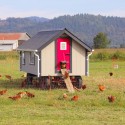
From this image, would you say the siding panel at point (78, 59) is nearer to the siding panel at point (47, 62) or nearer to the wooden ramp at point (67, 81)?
the wooden ramp at point (67, 81)

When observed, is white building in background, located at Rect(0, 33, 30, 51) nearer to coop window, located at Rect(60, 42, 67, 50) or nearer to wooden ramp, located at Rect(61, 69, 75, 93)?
coop window, located at Rect(60, 42, 67, 50)

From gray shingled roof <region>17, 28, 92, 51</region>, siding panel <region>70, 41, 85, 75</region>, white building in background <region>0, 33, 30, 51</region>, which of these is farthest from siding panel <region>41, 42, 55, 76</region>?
white building in background <region>0, 33, 30, 51</region>

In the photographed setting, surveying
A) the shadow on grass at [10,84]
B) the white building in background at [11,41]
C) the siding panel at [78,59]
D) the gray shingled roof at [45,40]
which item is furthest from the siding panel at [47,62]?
the white building in background at [11,41]

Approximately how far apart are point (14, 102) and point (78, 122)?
15.0ft

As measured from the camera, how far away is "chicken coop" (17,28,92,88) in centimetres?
2333

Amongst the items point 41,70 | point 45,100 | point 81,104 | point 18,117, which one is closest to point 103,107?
point 81,104

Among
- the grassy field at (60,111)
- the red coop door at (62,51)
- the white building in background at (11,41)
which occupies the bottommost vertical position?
the grassy field at (60,111)

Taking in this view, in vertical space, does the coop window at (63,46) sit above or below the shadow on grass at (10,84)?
above

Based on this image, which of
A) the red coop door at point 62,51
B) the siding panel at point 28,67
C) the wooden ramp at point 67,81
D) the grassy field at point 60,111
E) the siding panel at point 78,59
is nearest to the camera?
the grassy field at point 60,111

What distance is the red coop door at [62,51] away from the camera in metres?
23.6

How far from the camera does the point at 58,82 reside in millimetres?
24000

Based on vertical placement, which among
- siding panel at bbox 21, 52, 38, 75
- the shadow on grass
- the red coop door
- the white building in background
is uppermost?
the white building in background

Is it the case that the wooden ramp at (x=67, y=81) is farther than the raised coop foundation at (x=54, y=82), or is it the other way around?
the raised coop foundation at (x=54, y=82)

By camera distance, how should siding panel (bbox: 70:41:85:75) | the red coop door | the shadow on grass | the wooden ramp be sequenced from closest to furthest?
the wooden ramp, the red coop door, siding panel (bbox: 70:41:85:75), the shadow on grass
